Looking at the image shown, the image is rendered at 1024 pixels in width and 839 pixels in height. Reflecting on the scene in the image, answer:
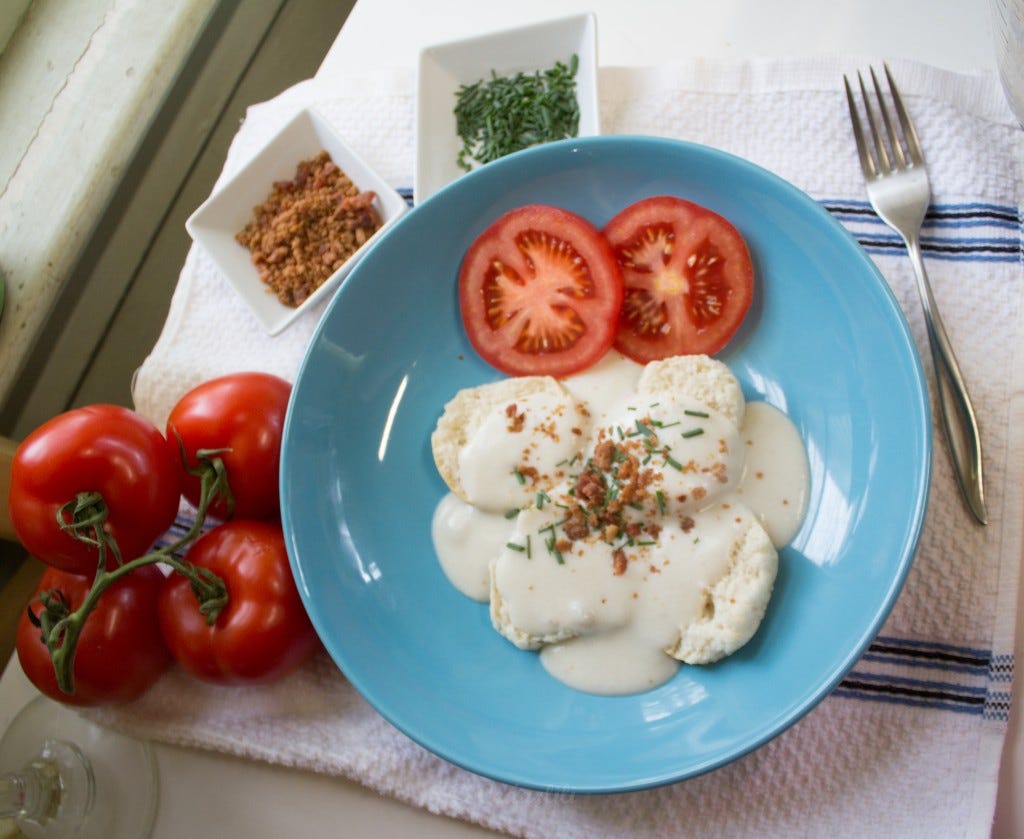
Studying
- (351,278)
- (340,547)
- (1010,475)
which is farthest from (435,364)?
(1010,475)

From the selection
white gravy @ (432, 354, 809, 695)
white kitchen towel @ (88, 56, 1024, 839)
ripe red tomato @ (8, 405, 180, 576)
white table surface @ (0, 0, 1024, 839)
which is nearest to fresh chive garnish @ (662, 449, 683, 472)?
white gravy @ (432, 354, 809, 695)

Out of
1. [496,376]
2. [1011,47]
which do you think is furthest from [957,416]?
[496,376]

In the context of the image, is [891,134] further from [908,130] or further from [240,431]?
[240,431]

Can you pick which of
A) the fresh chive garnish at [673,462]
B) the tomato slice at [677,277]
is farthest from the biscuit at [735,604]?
the tomato slice at [677,277]

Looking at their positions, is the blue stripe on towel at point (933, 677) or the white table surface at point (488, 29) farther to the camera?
the white table surface at point (488, 29)

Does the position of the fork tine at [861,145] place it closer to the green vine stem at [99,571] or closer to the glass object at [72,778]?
the green vine stem at [99,571]

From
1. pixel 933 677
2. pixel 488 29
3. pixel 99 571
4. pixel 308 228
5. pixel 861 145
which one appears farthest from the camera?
pixel 488 29
